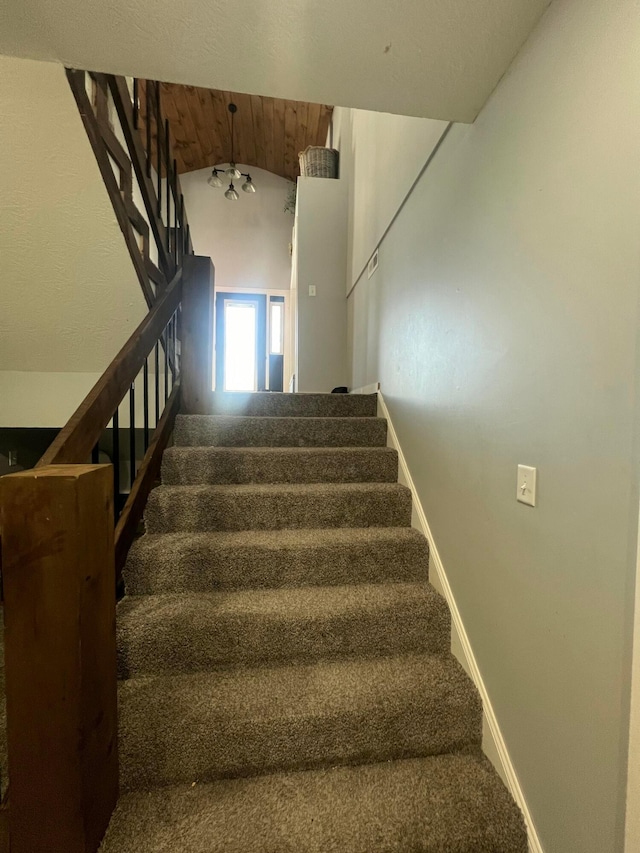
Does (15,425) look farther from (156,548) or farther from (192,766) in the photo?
(192,766)

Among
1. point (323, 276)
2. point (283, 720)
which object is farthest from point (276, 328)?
point (283, 720)

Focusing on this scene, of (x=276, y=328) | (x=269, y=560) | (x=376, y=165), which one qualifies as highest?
(x=376, y=165)

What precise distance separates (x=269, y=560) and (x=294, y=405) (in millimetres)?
1139

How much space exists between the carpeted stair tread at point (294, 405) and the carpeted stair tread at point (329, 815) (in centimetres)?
171

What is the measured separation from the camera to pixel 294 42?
980mm

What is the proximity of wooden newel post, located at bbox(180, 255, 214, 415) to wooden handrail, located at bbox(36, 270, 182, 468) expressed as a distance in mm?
439

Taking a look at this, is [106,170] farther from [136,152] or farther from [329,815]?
[329,815]

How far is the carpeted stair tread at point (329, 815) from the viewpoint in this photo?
88 cm

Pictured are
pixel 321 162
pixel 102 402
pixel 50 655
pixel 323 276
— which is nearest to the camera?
pixel 50 655

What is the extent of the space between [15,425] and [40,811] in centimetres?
227

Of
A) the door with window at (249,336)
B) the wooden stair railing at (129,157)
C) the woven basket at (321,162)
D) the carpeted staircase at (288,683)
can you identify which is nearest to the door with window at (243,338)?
the door with window at (249,336)

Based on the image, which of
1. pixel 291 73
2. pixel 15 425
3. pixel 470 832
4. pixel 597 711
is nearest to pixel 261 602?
pixel 470 832

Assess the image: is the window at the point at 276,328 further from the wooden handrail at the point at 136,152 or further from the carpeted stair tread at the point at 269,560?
the carpeted stair tread at the point at 269,560

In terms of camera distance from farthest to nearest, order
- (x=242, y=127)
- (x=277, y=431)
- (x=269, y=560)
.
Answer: (x=242, y=127) < (x=277, y=431) < (x=269, y=560)
